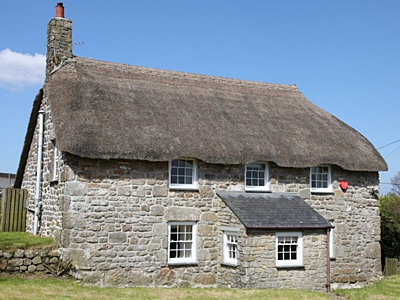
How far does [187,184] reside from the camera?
16.5 meters

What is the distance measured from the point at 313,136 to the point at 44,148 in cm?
967

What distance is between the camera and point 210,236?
16.4 metres

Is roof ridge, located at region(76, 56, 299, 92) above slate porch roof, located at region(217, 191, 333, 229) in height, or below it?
above

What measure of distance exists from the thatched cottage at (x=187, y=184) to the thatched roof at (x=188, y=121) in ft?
0.18

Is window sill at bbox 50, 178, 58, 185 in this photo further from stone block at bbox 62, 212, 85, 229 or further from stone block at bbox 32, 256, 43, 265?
stone block at bbox 32, 256, 43, 265

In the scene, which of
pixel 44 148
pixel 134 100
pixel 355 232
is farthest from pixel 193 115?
pixel 355 232

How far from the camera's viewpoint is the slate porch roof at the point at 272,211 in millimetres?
15336

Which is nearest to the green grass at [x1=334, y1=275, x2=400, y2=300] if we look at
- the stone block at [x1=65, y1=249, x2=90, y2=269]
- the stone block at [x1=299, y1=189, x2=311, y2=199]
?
the stone block at [x1=299, y1=189, x2=311, y2=199]

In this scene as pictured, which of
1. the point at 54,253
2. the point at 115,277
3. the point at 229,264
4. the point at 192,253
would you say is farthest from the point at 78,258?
the point at 229,264

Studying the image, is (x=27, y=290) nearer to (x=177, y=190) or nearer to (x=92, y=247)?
(x=92, y=247)

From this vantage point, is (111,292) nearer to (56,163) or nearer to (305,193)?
(56,163)

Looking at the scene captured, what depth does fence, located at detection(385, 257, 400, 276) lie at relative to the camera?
2106cm

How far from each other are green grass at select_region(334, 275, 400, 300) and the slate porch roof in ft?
7.66

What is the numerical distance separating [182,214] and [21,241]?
16.2 feet
